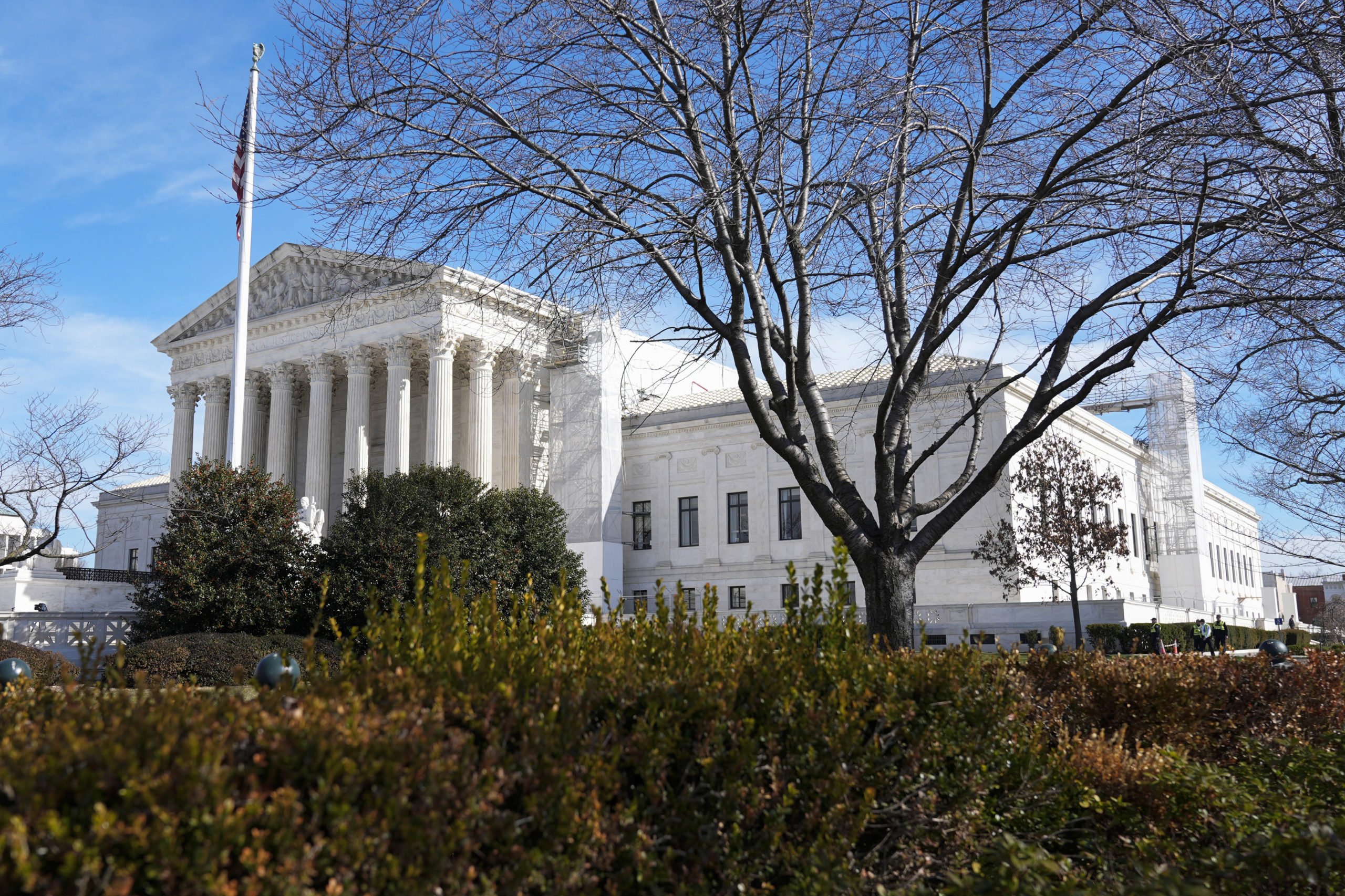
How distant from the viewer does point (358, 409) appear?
43.1 metres

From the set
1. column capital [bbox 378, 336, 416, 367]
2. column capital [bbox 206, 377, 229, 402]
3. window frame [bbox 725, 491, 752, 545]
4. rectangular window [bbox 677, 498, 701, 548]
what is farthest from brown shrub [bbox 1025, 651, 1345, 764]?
column capital [bbox 206, 377, 229, 402]

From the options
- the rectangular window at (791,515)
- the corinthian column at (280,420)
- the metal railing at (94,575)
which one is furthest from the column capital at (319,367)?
the rectangular window at (791,515)

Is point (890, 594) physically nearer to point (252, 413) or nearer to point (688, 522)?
point (688, 522)

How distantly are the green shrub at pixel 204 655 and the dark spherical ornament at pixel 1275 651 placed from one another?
14523 mm

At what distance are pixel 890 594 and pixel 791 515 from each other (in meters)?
36.1

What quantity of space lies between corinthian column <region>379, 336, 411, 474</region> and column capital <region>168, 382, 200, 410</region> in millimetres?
12618

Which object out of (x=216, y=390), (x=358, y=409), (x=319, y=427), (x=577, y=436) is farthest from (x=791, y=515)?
(x=216, y=390)

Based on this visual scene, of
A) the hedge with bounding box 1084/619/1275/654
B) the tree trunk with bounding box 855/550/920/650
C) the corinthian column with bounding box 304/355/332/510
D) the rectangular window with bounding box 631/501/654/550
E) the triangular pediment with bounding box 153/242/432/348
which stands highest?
the triangular pediment with bounding box 153/242/432/348

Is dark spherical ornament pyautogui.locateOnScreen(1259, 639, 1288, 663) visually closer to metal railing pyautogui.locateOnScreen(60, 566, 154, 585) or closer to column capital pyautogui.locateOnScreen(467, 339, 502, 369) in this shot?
metal railing pyautogui.locateOnScreen(60, 566, 154, 585)

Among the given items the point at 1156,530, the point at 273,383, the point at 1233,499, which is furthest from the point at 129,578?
the point at 1233,499

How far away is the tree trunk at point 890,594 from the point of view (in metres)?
9.62

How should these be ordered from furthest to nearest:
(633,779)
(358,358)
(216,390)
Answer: (216,390) < (358,358) < (633,779)

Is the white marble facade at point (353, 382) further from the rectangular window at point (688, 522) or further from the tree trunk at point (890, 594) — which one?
the tree trunk at point (890, 594)

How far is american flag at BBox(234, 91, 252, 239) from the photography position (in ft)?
28.8
